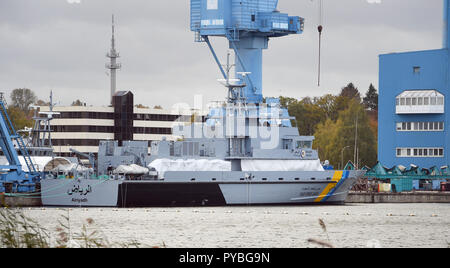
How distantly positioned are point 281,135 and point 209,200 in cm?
661

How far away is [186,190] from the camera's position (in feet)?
135

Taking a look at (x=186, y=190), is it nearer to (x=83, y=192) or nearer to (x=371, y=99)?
(x=83, y=192)

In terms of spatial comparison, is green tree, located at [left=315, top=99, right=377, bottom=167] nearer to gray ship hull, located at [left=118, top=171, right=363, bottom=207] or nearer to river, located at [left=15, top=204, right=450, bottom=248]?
gray ship hull, located at [left=118, top=171, right=363, bottom=207]

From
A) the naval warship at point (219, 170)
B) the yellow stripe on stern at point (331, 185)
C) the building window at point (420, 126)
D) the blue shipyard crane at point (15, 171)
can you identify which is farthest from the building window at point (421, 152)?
the blue shipyard crane at point (15, 171)

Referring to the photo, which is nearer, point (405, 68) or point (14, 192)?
point (14, 192)

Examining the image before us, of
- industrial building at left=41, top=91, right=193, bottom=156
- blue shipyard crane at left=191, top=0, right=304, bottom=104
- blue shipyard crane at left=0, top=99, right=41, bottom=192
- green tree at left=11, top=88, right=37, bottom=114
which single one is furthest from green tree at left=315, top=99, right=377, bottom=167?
green tree at left=11, top=88, right=37, bottom=114

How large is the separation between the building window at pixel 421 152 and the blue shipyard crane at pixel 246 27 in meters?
16.3

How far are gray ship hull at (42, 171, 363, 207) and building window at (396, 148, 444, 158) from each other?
72.4 ft

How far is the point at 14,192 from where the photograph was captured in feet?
139

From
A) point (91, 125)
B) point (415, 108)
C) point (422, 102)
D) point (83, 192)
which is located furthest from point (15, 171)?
point (91, 125)

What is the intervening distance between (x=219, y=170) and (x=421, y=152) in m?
25.7

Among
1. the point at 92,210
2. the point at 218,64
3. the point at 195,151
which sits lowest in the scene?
the point at 92,210
